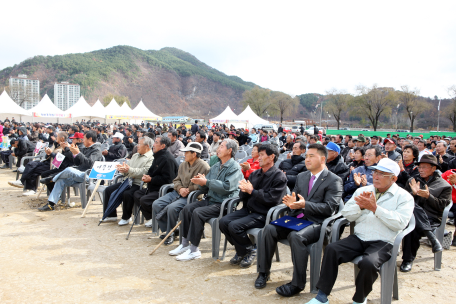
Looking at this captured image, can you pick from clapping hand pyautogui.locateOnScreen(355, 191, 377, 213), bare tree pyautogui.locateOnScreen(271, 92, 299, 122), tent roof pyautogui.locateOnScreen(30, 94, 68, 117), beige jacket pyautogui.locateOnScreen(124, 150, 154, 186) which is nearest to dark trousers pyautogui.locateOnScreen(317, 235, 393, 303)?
clapping hand pyautogui.locateOnScreen(355, 191, 377, 213)

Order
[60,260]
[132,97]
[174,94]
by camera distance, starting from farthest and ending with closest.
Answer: [174,94], [132,97], [60,260]

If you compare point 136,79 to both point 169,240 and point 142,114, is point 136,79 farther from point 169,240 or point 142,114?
point 169,240

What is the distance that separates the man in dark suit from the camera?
313cm

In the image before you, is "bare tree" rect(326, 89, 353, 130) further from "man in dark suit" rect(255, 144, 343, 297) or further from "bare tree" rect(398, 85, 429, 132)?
"man in dark suit" rect(255, 144, 343, 297)

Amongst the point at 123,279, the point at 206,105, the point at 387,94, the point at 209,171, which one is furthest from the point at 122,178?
the point at 206,105

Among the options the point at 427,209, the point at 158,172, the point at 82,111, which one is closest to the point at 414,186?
the point at 427,209

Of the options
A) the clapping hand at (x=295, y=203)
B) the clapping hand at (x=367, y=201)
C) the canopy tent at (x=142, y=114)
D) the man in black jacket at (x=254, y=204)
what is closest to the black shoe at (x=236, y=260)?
the man in black jacket at (x=254, y=204)

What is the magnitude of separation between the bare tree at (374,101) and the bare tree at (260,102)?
1959 centimetres

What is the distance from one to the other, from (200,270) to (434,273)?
2784mm

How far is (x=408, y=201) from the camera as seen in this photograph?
288 cm

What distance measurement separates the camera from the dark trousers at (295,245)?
3121mm

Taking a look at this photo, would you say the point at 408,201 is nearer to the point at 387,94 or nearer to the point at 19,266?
the point at 19,266

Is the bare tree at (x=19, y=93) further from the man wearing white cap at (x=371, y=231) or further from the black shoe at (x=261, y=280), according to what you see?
the man wearing white cap at (x=371, y=231)

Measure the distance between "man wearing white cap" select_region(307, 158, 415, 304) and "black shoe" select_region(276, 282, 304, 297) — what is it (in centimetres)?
31
